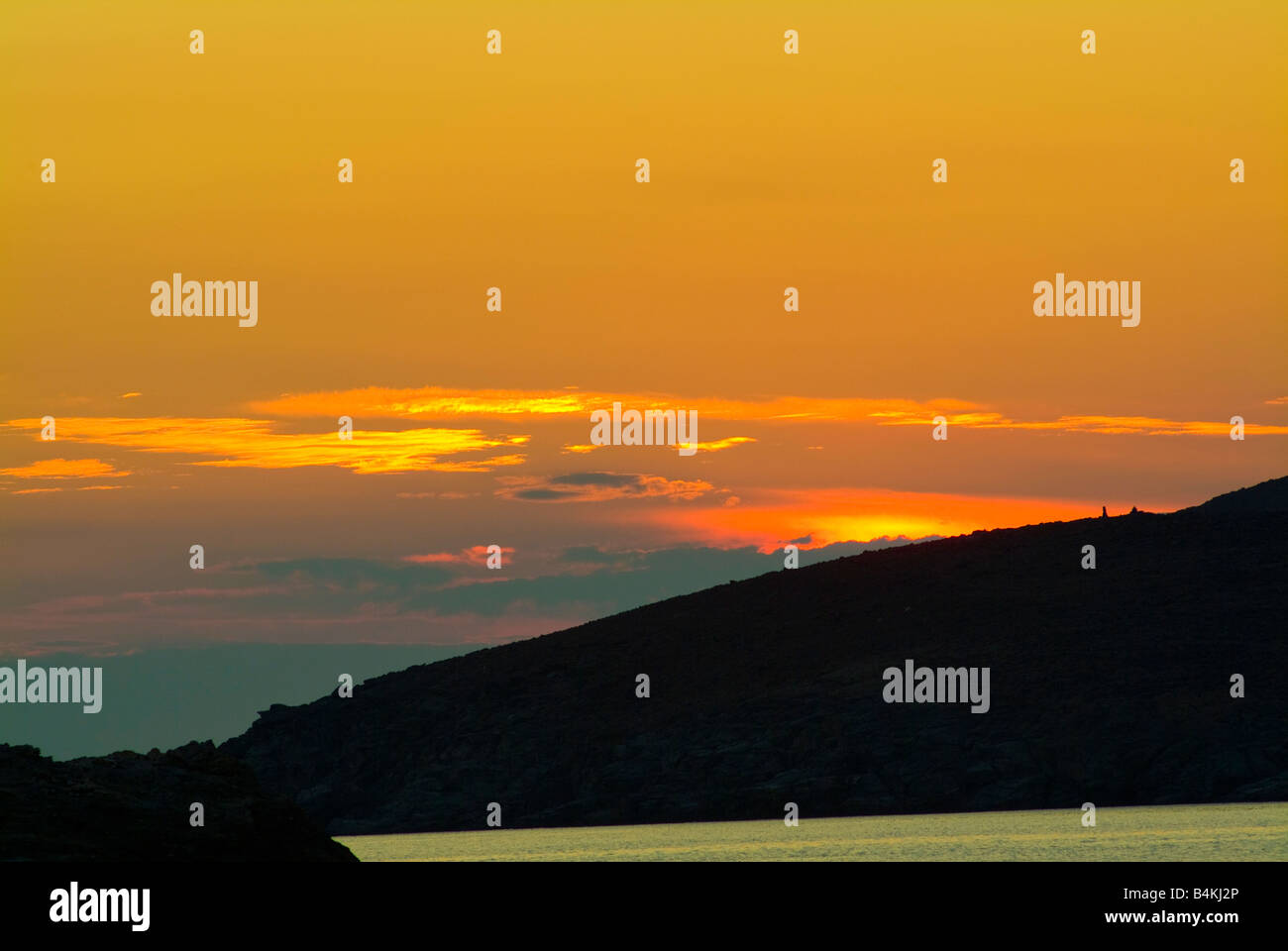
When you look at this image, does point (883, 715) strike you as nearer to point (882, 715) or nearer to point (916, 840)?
point (882, 715)

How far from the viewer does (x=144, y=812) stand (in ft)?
205

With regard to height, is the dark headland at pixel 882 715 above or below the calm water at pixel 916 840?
above

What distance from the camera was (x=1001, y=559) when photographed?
19950 centimetres

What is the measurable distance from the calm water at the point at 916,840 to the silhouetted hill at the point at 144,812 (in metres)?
32.8

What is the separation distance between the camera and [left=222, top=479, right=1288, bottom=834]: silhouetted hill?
488 ft

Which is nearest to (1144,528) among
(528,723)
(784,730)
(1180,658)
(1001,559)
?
(1001,559)

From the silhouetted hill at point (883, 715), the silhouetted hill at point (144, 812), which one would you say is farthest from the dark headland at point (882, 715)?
the silhouetted hill at point (144, 812)

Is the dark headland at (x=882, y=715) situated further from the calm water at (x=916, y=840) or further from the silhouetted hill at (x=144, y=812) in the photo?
the silhouetted hill at (x=144, y=812)

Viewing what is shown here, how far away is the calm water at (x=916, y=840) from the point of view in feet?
285

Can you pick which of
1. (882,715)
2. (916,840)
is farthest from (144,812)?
(882,715)

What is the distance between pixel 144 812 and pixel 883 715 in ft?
350

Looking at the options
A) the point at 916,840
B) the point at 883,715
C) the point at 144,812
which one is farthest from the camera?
the point at 883,715

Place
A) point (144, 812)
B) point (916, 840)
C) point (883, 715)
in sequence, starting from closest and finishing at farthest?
point (144, 812) < point (916, 840) < point (883, 715)
